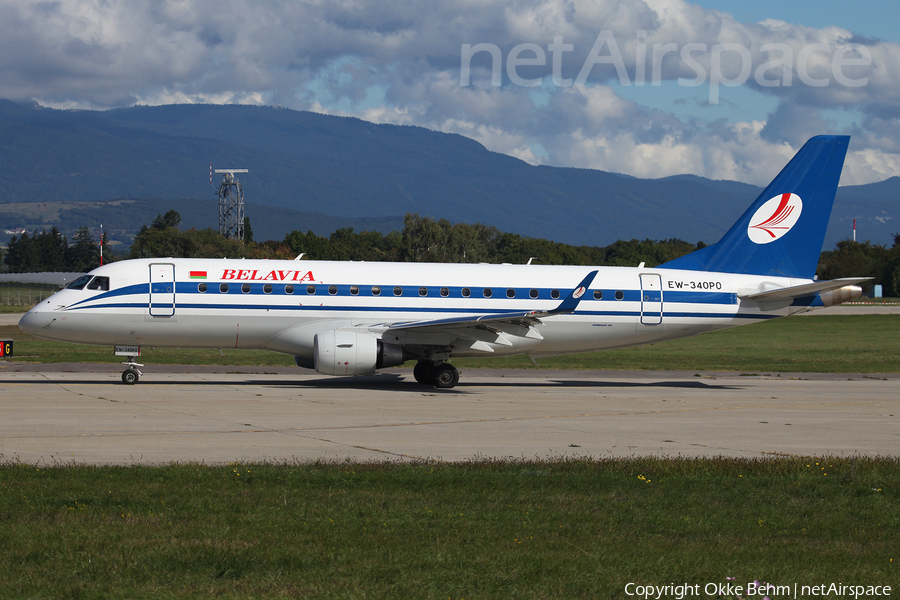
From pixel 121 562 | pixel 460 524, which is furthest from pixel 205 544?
pixel 460 524

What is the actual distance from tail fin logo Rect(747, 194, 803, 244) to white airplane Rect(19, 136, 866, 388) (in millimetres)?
33

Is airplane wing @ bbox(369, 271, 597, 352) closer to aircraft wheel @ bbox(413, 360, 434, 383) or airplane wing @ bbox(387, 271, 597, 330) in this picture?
airplane wing @ bbox(387, 271, 597, 330)

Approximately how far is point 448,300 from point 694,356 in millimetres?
20074

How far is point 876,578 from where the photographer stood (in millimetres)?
7746

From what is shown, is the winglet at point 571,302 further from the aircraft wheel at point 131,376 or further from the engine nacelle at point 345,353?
the aircraft wheel at point 131,376

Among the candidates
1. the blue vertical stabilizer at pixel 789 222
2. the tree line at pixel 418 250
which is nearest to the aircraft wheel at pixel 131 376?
the blue vertical stabilizer at pixel 789 222

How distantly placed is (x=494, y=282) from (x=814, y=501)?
54.9ft

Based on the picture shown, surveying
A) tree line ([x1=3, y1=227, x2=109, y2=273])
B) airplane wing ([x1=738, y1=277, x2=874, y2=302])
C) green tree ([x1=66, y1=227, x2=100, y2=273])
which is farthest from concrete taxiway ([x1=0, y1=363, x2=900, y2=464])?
tree line ([x1=3, y1=227, x2=109, y2=273])

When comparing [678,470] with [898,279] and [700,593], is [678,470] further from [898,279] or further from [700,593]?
[898,279]

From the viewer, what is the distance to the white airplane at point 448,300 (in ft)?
83.0

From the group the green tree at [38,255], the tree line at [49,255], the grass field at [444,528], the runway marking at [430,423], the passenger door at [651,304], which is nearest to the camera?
the grass field at [444,528]

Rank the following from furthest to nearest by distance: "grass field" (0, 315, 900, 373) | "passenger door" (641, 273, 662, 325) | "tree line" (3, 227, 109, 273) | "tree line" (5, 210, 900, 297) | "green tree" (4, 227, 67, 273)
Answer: "green tree" (4, 227, 67, 273)
"tree line" (3, 227, 109, 273)
"tree line" (5, 210, 900, 297)
"grass field" (0, 315, 900, 373)
"passenger door" (641, 273, 662, 325)

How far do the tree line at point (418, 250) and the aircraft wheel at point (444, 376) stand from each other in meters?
59.8

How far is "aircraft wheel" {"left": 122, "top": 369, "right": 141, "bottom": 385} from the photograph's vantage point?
2514 centimetres
